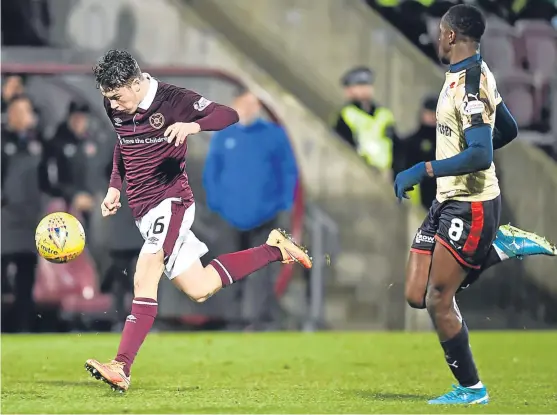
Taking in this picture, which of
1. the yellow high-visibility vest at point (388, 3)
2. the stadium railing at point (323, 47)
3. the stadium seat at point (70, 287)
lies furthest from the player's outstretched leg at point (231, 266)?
the yellow high-visibility vest at point (388, 3)

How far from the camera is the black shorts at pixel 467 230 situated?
8.07 meters

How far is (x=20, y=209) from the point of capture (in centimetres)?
1355

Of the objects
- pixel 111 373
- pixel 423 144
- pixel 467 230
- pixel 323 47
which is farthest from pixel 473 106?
pixel 323 47

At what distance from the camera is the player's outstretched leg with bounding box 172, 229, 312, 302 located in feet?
29.3

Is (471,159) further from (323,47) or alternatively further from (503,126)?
(323,47)

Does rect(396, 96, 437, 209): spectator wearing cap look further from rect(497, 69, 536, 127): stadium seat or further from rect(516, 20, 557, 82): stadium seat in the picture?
rect(516, 20, 557, 82): stadium seat

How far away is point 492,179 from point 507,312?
6.36m

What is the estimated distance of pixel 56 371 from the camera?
34.2 feet

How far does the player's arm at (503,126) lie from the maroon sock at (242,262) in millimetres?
1826

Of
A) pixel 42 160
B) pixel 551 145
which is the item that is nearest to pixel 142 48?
pixel 42 160

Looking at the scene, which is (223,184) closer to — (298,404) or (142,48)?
(142,48)

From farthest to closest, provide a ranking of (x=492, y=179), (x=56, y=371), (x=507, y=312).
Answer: (x=507, y=312) → (x=56, y=371) → (x=492, y=179)

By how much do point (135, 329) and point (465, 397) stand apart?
6.79 feet

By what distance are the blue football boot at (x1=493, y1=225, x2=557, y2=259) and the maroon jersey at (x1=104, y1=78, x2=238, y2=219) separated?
1845 millimetres
